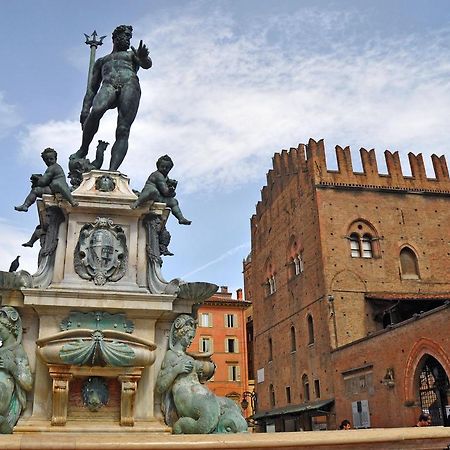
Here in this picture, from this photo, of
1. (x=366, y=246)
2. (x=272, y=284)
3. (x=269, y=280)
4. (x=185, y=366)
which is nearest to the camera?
(x=185, y=366)

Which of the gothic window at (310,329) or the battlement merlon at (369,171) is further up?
the battlement merlon at (369,171)

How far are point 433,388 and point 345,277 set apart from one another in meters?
9.77

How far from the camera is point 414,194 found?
35.3 metres

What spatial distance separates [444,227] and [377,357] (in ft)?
39.6

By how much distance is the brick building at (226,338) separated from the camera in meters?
49.0

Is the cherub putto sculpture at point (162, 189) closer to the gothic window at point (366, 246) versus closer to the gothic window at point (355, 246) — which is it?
the gothic window at point (355, 246)

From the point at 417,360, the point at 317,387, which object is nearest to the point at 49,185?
the point at 417,360

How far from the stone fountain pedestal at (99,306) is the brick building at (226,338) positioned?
42.9 metres

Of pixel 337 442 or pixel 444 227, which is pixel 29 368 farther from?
pixel 444 227

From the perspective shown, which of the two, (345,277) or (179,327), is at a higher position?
(345,277)

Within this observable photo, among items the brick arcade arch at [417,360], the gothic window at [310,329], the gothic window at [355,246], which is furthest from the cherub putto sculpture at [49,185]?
the gothic window at [310,329]

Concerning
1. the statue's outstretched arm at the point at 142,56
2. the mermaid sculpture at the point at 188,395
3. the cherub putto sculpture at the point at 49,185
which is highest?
the statue's outstretched arm at the point at 142,56

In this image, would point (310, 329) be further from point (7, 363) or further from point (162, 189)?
point (7, 363)

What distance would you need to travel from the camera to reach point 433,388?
23.7 m
